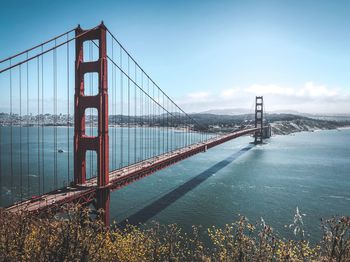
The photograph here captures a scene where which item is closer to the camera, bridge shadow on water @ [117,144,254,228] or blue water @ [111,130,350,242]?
bridge shadow on water @ [117,144,254,228]

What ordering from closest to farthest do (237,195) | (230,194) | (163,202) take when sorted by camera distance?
(163,202)
(237,195)
(230,194)

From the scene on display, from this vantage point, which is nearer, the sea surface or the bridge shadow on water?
the bridge shadow on water

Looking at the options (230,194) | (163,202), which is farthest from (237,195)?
(163,202)

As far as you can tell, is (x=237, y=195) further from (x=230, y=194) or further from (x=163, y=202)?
(x=163, y=202)

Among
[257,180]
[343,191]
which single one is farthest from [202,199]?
[343,191]

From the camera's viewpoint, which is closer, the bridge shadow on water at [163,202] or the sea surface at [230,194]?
the bridge shadow on water at [163,202]

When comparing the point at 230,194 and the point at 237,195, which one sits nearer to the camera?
the point at 237,195

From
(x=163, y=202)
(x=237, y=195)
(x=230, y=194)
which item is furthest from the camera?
(x=230, y=194)

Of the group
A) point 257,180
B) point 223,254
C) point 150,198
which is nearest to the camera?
point 223,254

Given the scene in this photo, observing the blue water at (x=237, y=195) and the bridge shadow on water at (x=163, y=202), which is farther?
the blue water at (x=237, y=195)

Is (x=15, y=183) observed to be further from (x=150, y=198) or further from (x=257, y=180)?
(x=257, y=180)

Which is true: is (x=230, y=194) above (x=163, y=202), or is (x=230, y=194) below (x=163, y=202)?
below
